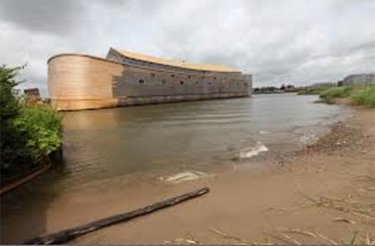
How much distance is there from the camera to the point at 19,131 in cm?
807

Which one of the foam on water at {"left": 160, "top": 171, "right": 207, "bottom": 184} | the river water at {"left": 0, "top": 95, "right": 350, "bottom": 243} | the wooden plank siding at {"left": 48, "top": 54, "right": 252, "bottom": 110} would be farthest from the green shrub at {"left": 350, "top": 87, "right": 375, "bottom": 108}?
the wooden plank siding at {"left": 48, "top": 54, "right": 252, "bottom": 110}

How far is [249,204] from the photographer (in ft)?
18.9

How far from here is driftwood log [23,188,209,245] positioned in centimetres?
454

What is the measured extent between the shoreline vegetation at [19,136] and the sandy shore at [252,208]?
184 cm

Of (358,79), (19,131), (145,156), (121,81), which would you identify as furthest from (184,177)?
(358,79)

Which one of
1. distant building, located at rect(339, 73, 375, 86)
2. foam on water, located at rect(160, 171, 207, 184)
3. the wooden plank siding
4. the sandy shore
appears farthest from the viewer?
distant building, located at rect(339, 73, 375, 86)

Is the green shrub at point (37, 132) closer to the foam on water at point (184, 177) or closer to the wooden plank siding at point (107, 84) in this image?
the foam on water at point (184, 177)

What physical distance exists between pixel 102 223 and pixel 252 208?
7.12ft

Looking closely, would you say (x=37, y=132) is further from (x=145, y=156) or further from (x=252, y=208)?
(x=252, y=208)

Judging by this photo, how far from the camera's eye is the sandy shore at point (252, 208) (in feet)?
14.8

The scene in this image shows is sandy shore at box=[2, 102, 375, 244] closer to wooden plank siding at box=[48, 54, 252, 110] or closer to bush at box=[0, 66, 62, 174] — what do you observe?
bush at box=[0, 66, 62, 174]

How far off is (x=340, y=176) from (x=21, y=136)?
6720 millimetres

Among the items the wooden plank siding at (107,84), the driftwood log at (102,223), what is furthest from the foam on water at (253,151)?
the wooden plank siding at (107,84)

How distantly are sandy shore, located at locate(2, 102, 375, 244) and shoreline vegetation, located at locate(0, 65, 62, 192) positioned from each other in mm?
1835
